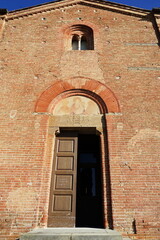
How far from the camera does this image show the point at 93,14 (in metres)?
8.50

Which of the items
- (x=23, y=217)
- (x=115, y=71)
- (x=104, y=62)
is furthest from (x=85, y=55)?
(x=23, y=217)

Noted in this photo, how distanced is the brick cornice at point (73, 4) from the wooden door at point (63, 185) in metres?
6.06

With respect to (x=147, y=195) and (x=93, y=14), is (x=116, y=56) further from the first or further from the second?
(x=147, y=195)

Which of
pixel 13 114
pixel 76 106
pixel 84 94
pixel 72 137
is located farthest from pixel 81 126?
pixel 13 114

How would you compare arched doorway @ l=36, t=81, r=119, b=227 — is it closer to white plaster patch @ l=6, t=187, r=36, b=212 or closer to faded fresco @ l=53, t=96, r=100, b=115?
faded fresco @ l=53, t=96, r=100, b=115

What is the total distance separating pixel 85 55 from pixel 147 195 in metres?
5.09

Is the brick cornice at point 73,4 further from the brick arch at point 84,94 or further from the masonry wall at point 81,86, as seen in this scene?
the brick arch at point 84,94

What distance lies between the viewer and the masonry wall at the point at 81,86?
15.4ft

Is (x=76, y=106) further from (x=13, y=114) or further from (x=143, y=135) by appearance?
(x=143, y=135)

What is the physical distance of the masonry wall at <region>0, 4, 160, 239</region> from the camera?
468cm

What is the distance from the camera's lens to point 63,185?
528 centimetres

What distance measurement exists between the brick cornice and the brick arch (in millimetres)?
4211

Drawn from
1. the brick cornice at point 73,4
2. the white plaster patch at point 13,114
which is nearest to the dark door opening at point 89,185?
the white plaster patch at point 13,114

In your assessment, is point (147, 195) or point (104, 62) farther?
point (104, 62)
